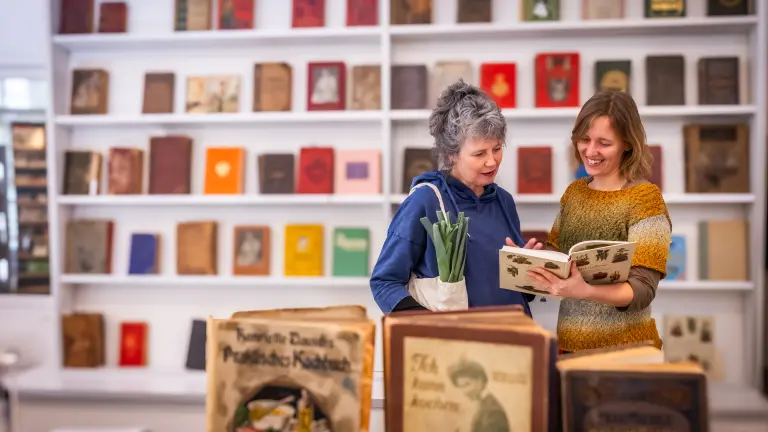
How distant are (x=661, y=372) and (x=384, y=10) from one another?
2603 mm

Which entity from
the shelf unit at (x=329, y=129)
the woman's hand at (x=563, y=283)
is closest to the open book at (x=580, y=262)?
the woman's hand at (x=563, y=283)

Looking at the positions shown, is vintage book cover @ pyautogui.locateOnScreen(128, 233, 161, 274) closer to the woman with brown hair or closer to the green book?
the green book

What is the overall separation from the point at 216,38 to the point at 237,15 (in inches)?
6.8

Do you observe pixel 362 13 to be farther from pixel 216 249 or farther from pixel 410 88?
pixel 216 249

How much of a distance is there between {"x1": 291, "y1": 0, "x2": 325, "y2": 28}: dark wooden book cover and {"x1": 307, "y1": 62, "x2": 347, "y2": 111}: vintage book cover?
0.21 m

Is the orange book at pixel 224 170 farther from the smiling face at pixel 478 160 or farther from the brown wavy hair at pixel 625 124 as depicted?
the brown wavy hair at pixel 625 124

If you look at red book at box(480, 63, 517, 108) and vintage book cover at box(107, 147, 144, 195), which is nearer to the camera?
red book at box(480, 63, 517, 108)

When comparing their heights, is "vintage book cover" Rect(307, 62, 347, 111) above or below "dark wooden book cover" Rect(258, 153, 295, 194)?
above

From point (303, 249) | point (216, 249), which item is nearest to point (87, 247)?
point (216, 249)

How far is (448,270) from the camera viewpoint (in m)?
1.44

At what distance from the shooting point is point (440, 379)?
95 centimetres

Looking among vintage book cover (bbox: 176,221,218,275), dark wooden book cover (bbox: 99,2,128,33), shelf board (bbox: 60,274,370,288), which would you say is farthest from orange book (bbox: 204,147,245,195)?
dark wooden book cover (bbox: 99,2,128,33)

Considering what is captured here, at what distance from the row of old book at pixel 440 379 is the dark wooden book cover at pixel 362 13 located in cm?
250

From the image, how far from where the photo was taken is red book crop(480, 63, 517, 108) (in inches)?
127
